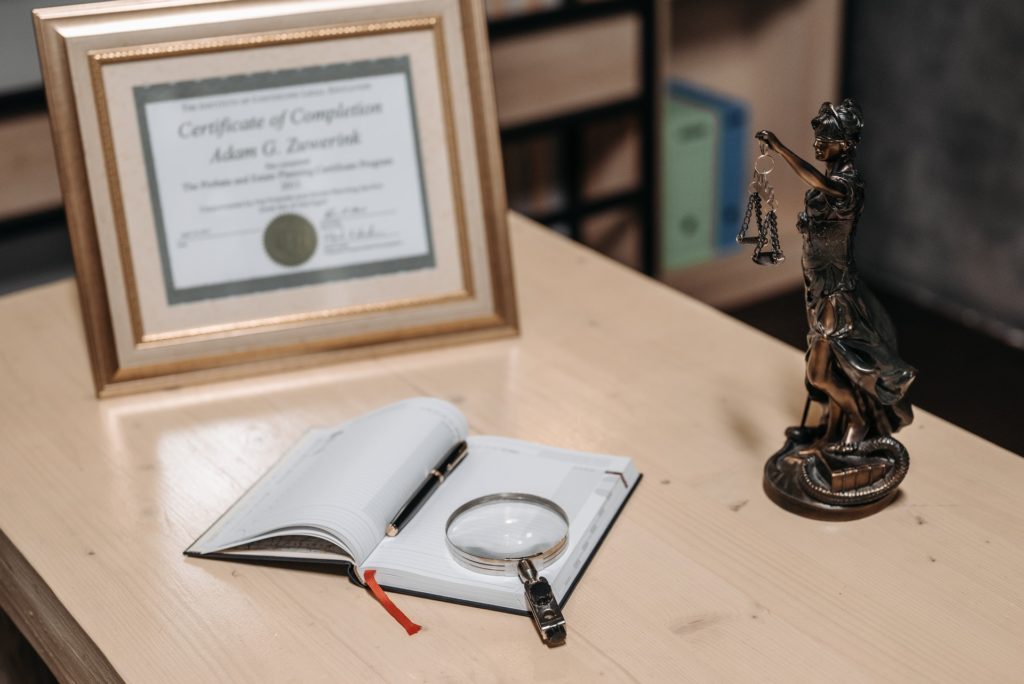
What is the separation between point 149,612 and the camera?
3.23 ft

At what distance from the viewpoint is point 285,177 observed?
1333 millimetres

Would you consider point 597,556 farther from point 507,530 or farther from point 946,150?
point 946,150

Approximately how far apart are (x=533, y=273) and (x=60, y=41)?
64 cm

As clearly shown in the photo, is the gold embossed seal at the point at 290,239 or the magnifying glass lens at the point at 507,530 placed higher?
the gold embossed seal at the point at 290,239

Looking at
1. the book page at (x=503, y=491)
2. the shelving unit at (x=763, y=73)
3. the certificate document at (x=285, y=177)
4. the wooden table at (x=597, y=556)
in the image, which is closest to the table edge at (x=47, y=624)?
the wooden table at (x=597, y=556)

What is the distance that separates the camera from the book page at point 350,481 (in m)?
1.02

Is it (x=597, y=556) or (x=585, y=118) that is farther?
(x=585, y=118)

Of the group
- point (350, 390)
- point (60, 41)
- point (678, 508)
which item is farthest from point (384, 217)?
point (678, 508)

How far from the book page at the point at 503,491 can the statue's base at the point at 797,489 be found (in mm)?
135

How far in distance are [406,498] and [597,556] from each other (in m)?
0.18

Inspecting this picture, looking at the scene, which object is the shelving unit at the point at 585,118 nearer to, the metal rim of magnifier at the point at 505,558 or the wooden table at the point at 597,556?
the wooden table at the point at 597,556

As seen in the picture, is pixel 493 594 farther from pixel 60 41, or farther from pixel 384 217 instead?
pixel 60 41

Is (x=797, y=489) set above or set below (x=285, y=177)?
below

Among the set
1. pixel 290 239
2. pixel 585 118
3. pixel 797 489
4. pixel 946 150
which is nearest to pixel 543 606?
pixel 797 489
